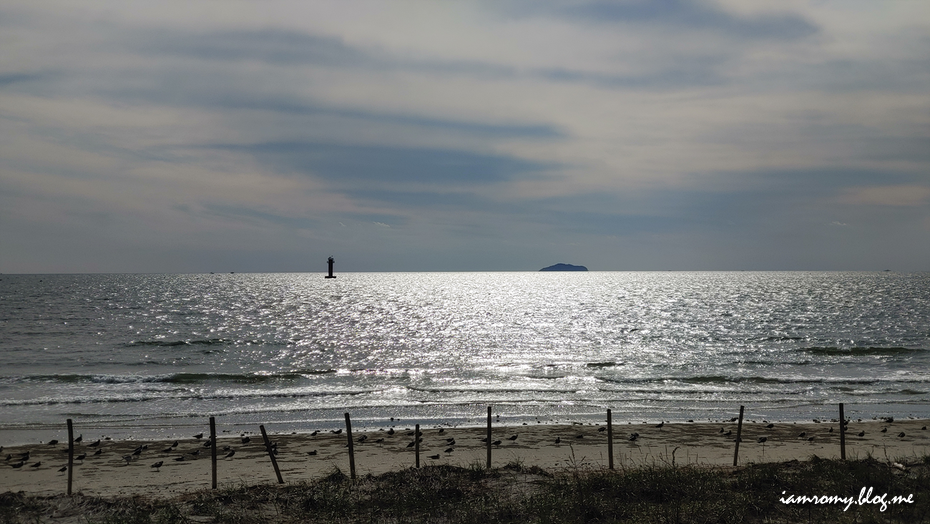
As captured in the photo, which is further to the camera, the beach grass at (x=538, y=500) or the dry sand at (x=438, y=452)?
the dry sand at (x=438, y=452)

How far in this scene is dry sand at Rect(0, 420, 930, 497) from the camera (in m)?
18.7

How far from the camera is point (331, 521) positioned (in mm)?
12500

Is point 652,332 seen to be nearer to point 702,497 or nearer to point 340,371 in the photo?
point 340,371

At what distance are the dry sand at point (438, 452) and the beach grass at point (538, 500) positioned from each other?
282 cm

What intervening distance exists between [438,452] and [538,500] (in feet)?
29.4

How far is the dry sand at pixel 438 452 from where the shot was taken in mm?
18672

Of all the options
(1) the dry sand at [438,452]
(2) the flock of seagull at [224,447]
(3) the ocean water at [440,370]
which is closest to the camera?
(1) the dry sand at [438,452]

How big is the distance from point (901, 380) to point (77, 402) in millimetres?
50358

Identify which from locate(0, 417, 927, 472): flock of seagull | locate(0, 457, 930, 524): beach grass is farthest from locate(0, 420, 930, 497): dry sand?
locate(0, 457, 930, 524): beach grass

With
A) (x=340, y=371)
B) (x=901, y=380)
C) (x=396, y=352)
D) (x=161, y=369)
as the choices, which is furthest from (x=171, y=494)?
(x=901, y=380)

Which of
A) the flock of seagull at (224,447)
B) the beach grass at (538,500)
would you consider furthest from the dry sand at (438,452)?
the beach grass at (538,500)

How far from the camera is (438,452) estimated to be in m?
21.5

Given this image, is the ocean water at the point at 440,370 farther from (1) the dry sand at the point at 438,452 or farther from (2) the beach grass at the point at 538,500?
(2) the beach grass at the point at 538,500

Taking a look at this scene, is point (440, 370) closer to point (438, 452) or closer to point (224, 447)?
point (224, 447)
